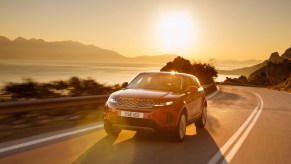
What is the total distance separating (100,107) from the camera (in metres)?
17.1

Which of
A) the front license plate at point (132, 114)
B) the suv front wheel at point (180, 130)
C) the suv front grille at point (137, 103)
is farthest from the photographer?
the suv front wheel at point (180, 130)

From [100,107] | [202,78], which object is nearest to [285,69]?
[202,78]

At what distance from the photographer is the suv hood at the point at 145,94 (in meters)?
9.46

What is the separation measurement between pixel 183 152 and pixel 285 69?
152083 mm

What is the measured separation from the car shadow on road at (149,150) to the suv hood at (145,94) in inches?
38.5

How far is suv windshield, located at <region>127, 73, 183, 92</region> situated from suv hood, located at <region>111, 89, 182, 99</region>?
18.2 inches

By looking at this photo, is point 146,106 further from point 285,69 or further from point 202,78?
point 285,69

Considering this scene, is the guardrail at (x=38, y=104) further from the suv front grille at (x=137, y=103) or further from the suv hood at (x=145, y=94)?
the suv front grille at (x=137, y=103)

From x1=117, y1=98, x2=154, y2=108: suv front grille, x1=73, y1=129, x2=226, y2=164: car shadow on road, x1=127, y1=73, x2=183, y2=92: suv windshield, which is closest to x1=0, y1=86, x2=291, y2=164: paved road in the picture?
x1=73, y1=129, x2=226, y2=164: car shadow on road

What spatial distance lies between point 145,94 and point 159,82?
4.51 ft

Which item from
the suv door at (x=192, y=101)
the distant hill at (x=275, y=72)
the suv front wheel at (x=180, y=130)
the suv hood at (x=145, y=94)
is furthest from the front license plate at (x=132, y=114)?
the distant hill at (x=275, y=72)

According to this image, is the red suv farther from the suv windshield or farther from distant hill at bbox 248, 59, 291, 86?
distant hill at bbox 248, 59, 291, 86

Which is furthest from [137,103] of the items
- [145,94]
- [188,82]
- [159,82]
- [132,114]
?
[188,82]

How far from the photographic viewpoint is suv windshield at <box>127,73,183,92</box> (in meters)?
10.6
